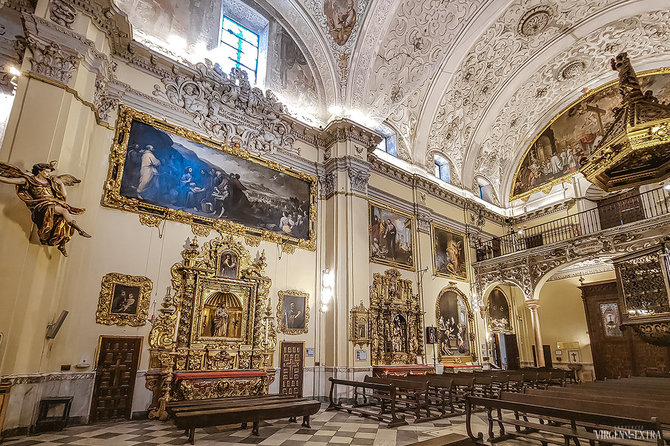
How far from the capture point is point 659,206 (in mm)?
14148

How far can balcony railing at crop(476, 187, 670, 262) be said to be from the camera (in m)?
14.2

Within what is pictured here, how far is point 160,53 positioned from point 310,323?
8606 millimetres

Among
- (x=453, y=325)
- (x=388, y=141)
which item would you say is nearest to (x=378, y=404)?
(x=453, y=325)

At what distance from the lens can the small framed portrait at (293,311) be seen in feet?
35.5

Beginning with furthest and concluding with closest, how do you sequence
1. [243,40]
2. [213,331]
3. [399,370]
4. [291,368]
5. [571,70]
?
1. [571,70]
2. [243,40]
3. [399,370]
4. [291,368]
5. [213,331]

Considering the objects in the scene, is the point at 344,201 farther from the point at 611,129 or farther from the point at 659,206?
the point at 659,206

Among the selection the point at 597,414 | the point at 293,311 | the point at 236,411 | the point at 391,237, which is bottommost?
the point at 236,411

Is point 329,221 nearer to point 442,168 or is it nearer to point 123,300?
point 123,300

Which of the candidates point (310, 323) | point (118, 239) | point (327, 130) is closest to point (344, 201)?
point (327, 130)

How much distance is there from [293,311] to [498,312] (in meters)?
10.9

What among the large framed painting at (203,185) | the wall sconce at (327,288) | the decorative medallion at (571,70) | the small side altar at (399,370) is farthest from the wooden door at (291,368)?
the decorative medallion at (571,70)

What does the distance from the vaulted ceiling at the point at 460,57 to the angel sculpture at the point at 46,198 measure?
19.4 feet

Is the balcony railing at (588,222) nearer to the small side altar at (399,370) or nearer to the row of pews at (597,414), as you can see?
the small side altar at (399,370)

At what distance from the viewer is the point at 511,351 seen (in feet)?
57.6
